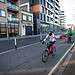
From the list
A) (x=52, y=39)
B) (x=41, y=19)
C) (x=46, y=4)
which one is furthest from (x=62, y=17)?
(x=52, y=39)

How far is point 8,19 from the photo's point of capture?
2101 inches

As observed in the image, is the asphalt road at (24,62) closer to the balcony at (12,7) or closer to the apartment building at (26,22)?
the balcony at (12,7)

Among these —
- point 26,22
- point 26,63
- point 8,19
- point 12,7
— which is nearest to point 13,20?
point 12,7

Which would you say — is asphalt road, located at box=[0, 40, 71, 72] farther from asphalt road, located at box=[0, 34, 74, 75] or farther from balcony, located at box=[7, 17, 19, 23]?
balcony, located at box=[7, 17, 19, 23]

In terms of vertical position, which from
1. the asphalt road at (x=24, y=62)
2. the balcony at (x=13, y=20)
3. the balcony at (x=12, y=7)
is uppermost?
the balcony at (x=12, y=7)

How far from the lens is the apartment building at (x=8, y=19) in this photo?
1960 inches

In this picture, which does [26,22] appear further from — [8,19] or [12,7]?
[8,19]

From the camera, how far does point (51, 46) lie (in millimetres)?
14008

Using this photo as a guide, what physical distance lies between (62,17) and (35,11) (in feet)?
339

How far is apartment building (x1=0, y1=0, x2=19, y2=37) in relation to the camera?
163 ft

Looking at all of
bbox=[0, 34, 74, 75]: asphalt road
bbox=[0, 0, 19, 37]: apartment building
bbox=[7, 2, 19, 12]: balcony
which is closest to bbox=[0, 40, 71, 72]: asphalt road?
bbox=[0, 34, 74, 75]: asphalt road

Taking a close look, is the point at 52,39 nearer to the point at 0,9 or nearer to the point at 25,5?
the point at 0,9

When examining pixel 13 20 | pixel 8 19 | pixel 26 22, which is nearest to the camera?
pixel 8 19

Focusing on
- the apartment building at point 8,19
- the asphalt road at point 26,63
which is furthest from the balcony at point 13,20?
the asphalt road at point 26,63
